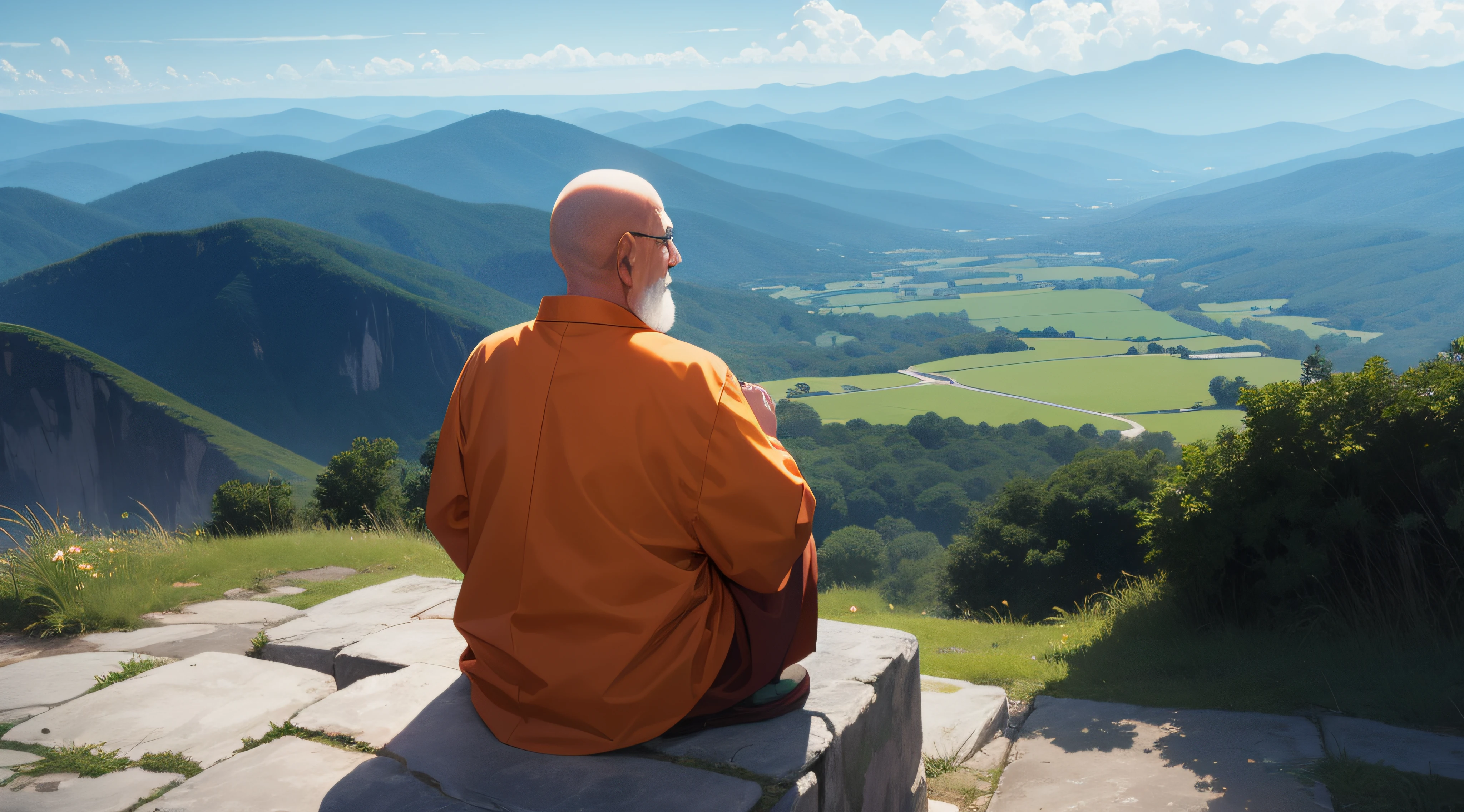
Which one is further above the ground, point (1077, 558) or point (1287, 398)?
point (1287, 398)

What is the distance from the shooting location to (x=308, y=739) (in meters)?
2.43

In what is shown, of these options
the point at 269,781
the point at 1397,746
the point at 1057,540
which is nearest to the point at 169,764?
the point at 269,781

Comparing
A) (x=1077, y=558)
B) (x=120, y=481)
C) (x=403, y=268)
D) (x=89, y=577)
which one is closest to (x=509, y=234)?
(x=403, y=268)

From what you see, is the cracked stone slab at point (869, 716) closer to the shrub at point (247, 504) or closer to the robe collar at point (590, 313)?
the robe collar at point (590, 313)

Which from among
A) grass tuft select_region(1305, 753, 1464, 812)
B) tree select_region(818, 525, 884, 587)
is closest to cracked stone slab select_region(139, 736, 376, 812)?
grass tuft select_region(1305, 753, 1464, 812)

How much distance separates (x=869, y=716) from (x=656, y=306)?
4.47ft

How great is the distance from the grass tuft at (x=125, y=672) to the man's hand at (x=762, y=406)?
2.67 meters

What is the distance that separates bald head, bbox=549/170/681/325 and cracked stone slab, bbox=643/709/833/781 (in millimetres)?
1173

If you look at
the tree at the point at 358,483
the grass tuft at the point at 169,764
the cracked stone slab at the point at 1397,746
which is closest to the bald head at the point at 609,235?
the grass tuft at the point at 169,764

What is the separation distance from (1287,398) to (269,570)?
6.70m

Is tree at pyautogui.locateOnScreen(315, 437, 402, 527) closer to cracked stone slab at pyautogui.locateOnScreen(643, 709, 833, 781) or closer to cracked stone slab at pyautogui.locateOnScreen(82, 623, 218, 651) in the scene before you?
cracked stone slab at pyautogui.locateOnScreen(82, 623, 218, 651)

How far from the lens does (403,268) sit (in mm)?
122438

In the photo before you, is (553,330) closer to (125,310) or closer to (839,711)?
(839,711)

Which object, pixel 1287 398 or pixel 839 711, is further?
pixel 1287 398
